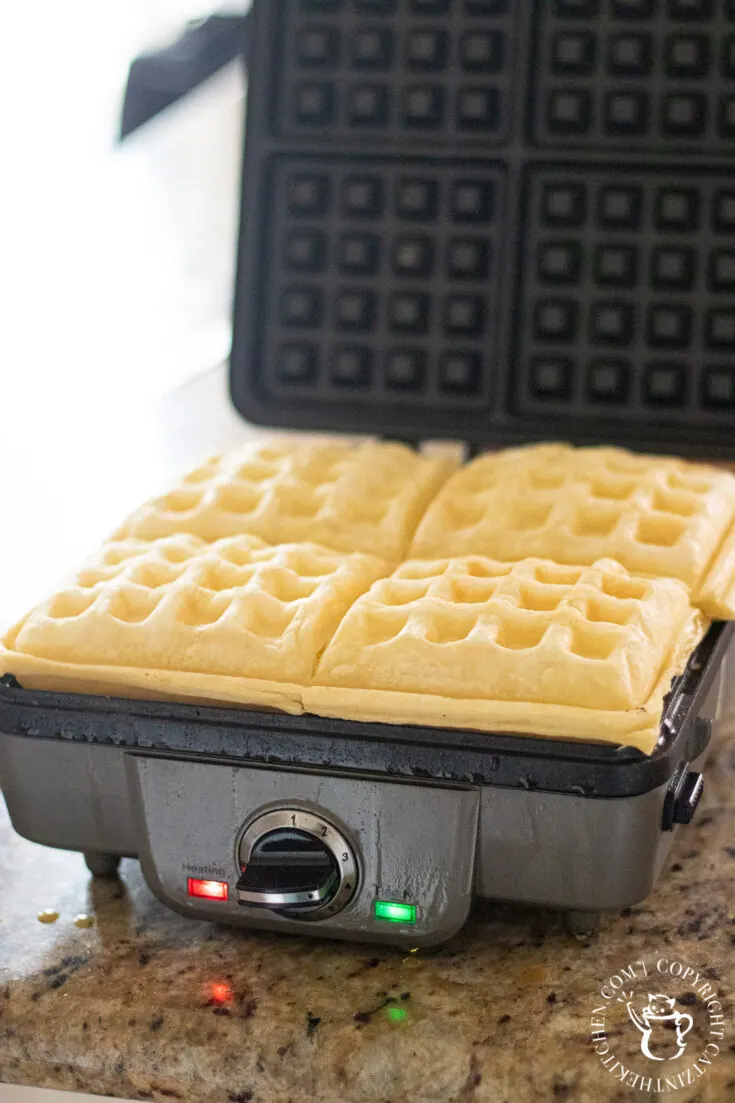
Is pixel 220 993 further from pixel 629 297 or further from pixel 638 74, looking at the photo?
pixel 638 74

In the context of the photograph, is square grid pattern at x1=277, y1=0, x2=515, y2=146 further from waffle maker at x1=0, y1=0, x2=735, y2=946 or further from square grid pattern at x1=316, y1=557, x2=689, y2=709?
square grid pattern at x1=316, y1=557, x2=689, y2=709

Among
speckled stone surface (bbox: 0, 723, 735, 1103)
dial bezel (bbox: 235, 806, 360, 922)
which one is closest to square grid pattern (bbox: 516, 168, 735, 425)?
speckled stone surface (bbox: 0, 723, 735, 1103)

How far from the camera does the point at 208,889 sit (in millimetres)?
1183

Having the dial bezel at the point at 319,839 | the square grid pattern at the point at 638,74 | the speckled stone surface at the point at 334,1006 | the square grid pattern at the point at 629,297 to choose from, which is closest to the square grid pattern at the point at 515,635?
the dial bezel at the point at 319,839

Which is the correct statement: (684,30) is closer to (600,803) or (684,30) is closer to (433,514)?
(433,514)

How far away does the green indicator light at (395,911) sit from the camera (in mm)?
1146

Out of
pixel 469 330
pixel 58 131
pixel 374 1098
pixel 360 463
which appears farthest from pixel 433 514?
pixel 58 131

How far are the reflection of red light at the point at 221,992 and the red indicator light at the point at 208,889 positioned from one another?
2.9 inches

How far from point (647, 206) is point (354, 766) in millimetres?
984

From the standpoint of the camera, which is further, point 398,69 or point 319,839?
point 398,69

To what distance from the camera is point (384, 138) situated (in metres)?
1.86

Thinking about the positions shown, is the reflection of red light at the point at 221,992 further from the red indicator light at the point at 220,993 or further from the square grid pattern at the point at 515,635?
the square grid pattern at the point at 515,635

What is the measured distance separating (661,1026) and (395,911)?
0.23m

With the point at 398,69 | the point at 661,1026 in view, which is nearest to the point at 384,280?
the point at 398,69
